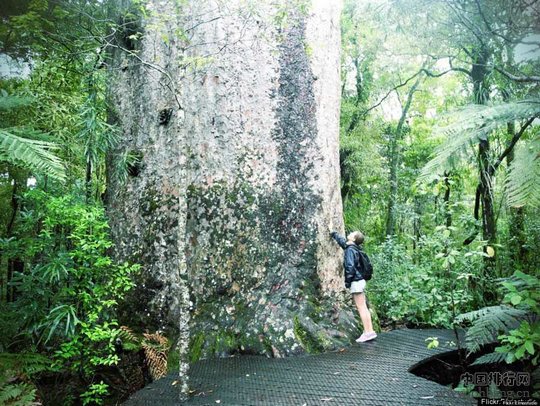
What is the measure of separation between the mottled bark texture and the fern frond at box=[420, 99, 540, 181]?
2.28 metres

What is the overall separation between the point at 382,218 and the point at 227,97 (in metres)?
11.0

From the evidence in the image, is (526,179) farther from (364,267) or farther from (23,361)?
(23,361)

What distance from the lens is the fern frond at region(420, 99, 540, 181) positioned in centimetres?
252

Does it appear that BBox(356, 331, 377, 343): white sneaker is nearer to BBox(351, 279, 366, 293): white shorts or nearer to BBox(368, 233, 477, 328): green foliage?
BBox(351, 279, 366, 293): white shorts

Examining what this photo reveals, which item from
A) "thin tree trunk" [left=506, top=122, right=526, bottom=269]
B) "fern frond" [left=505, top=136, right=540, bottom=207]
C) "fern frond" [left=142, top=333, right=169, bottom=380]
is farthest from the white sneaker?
"thin tree trunk" [left=506, top=122, right=526, bottom=269]

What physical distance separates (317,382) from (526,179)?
2309 millimetres

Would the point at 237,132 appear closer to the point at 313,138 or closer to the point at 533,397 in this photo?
the point at 313,138

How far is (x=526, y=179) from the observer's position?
1.99 m

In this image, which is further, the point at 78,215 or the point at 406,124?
the point at 406,124

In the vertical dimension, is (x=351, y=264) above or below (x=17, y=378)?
above

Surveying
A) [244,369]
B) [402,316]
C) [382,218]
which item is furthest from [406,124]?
[244,369]

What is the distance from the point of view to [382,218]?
14.7 metres

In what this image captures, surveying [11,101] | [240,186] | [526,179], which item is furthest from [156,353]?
[526,179]

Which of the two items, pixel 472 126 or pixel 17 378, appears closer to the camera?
pixel 472 126
